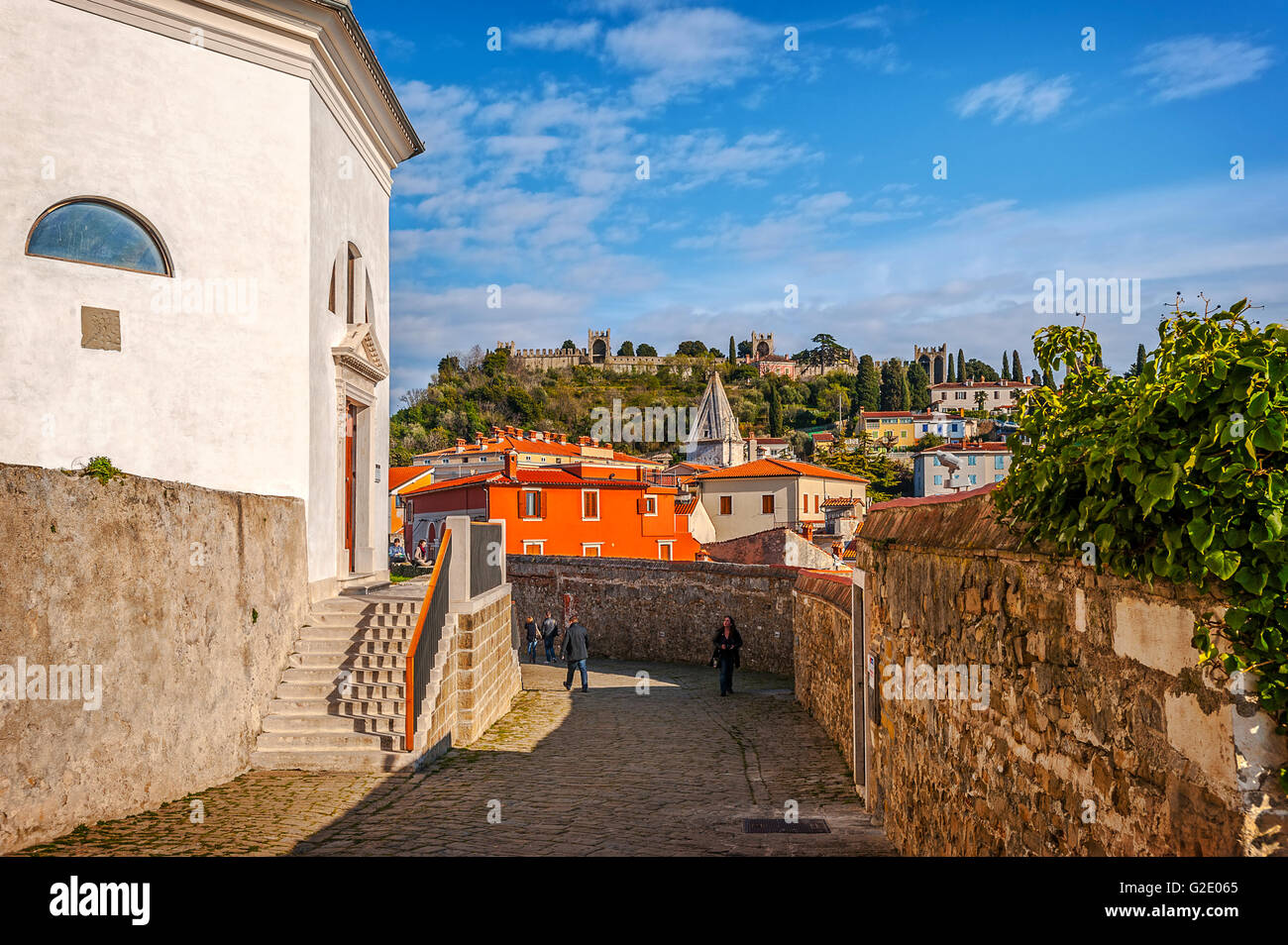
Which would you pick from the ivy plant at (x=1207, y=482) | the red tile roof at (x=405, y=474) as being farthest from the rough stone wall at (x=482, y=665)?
the red tile roof at (x=405, y=474)

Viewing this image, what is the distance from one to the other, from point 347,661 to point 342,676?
0.89 feet

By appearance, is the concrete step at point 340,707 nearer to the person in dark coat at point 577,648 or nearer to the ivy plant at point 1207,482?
the person in dark coat at point 577,648

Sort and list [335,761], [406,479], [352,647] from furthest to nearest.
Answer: [406,479], [352,647], [335,761]

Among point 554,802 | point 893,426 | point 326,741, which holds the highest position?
point 893,426

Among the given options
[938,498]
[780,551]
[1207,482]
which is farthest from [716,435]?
[1207,482]

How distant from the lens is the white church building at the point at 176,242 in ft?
34.3

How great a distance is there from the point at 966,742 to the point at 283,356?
1000cm

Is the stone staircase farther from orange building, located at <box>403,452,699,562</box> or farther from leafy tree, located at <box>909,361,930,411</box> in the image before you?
leafy tree, located at <box>909,361,930,411</box>

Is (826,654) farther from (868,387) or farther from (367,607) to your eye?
(868,387)

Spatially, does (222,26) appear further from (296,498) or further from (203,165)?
(296,498)

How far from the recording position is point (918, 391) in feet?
417

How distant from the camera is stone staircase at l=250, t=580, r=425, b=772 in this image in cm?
997

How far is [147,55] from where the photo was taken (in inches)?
440
